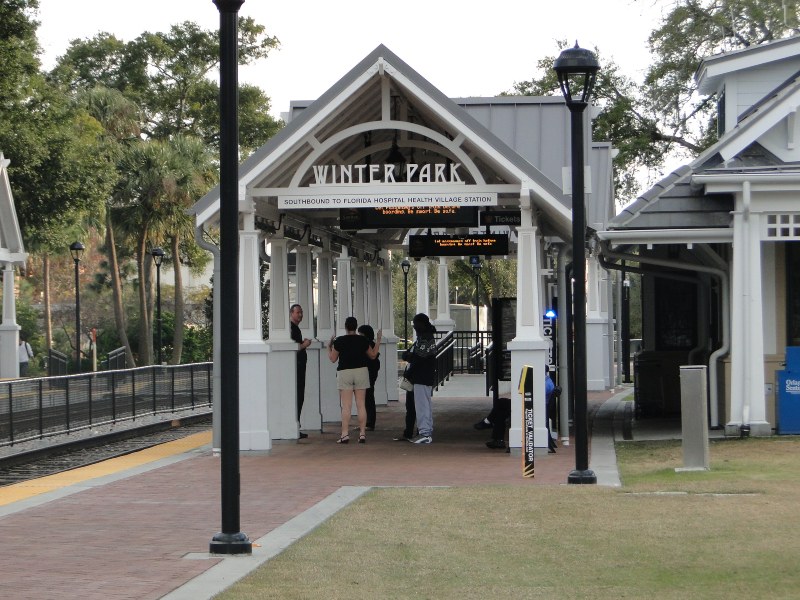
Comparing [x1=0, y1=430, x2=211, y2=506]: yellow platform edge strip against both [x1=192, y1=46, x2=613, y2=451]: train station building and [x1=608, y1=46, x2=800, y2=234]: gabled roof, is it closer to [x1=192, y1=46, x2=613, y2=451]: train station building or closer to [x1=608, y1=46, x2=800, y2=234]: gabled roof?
[x1=192, y1=46, x2=613, y2=451]: train station building

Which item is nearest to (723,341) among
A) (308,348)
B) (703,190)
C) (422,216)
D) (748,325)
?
(748,325)

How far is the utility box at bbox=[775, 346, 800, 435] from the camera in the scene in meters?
18.0

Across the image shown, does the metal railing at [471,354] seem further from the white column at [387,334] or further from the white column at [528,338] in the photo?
the white column at [528,338]

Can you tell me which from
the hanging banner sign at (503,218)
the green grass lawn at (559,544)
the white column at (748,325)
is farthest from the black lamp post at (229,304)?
the white column at (748,325)

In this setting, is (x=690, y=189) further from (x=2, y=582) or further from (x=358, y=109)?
(x=2, y=582)

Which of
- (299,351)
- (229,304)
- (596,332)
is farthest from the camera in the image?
(596,332)

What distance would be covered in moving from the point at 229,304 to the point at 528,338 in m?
7.84

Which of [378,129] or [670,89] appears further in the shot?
[670,89]

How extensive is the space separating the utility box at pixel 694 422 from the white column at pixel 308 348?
8095mm

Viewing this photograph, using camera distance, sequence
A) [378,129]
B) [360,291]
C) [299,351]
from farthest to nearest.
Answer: [360,291] → [299,351] → [378,129]

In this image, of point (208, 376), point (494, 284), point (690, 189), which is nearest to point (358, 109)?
point (690, 189)

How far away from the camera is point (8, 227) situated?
38.9 m

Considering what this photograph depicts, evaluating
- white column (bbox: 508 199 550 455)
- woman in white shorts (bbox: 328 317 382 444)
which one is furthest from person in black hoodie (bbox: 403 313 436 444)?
white column (bbox: 508 199 550 455)

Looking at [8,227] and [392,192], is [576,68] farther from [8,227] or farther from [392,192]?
[8,227]
